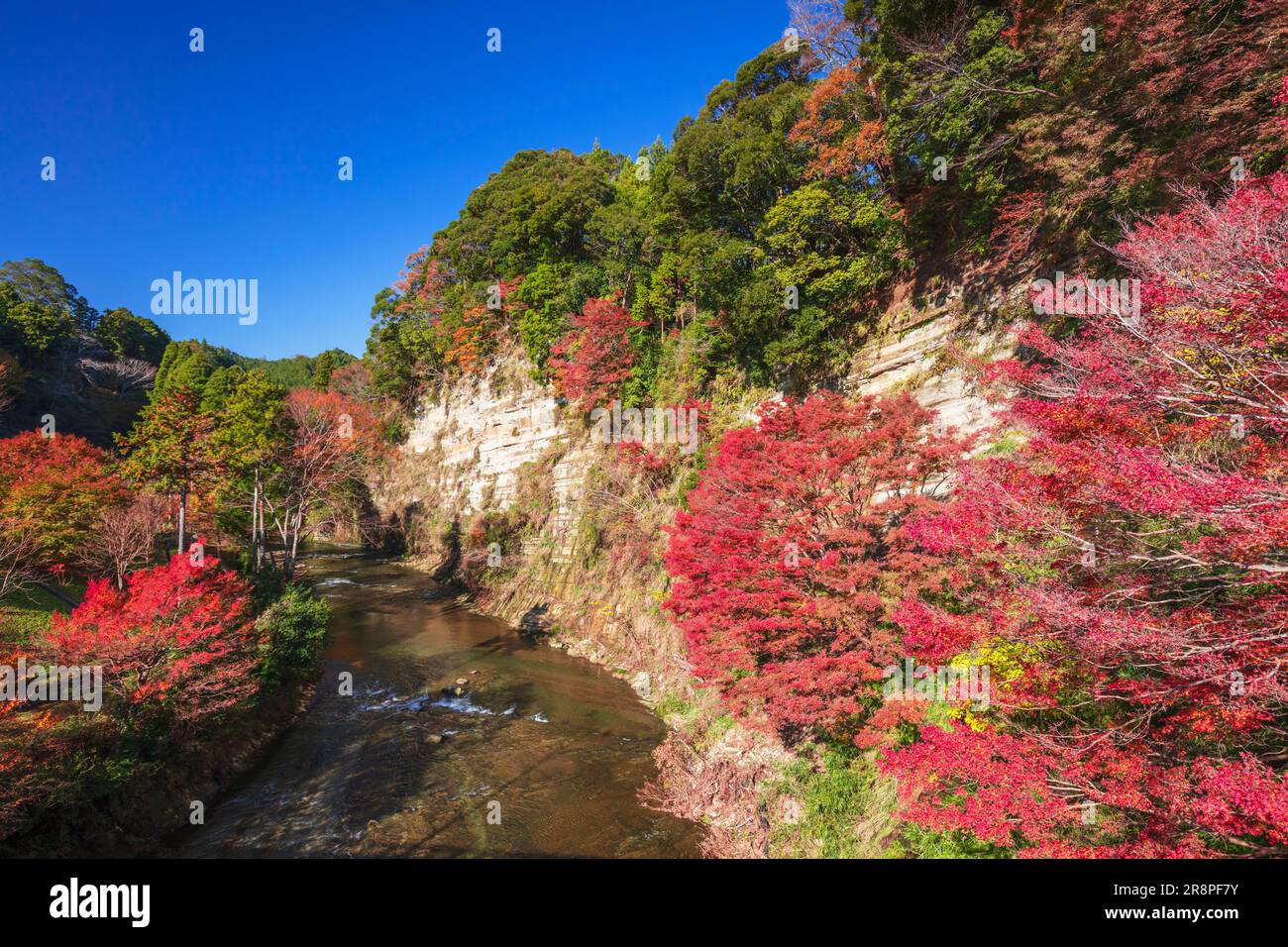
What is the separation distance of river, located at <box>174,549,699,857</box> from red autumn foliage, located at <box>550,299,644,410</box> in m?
12.5

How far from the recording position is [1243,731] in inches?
220

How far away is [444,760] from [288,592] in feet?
30.1

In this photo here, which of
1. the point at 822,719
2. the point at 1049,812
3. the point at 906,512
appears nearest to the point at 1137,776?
the point at 1049,812

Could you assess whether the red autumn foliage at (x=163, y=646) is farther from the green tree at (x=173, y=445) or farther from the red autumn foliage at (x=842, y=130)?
the red autumn foliage at (x=842, y=130)

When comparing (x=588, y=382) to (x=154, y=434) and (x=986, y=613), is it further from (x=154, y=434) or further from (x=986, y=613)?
(x=986, y=613)

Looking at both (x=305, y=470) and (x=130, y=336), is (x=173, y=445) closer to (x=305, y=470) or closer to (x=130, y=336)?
(x=305, y=470)

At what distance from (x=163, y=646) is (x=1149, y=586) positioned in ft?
58.1

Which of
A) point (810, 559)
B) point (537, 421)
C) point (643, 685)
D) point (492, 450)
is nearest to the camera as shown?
point (810, 559)

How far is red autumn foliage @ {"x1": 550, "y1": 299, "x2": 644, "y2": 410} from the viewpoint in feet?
79.8

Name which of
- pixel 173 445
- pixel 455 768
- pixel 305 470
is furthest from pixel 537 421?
pixel 455 768

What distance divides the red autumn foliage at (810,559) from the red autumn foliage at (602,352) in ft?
43.8

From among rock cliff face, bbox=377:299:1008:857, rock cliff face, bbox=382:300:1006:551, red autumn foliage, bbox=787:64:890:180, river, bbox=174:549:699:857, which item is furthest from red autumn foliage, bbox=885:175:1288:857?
red autumn foliage, bbox=787:64:890:180

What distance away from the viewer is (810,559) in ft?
34.2

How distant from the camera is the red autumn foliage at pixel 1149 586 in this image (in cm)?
529
